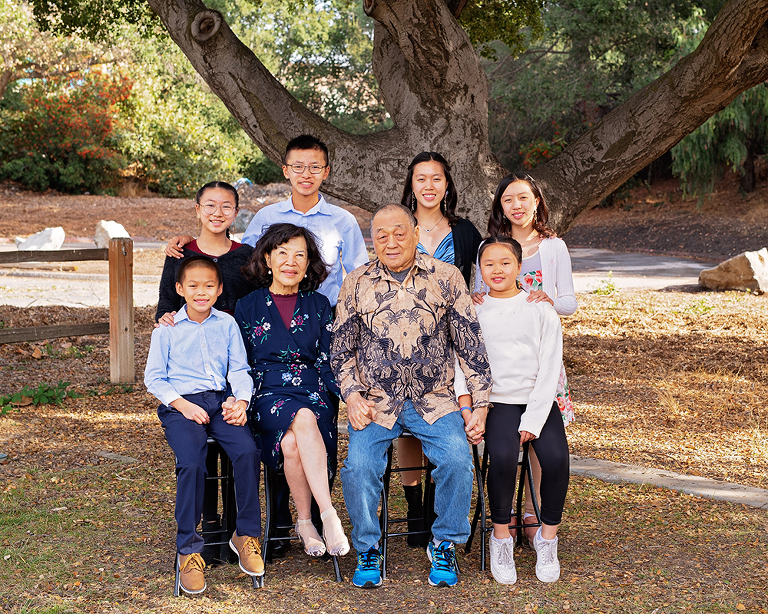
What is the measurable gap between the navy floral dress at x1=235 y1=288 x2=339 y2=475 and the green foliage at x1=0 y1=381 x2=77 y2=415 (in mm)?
3385

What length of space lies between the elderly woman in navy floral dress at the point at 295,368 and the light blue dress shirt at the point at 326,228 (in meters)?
0.23

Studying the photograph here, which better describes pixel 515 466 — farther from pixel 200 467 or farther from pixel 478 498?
pixel 200 467

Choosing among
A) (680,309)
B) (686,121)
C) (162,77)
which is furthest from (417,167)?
(162,77)

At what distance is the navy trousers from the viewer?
3387mm

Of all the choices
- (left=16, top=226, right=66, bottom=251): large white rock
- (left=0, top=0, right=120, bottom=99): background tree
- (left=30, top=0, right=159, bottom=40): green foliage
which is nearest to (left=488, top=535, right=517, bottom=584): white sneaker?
(left=30, top=0, right=159, bottom=40): green foliage

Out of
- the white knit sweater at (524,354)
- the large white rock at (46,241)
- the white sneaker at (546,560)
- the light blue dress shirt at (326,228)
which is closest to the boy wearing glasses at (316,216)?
the light blue dress shirt at (326,228)

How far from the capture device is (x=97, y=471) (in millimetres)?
4945

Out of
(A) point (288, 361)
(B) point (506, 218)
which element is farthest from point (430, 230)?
(A) point (288, 361)

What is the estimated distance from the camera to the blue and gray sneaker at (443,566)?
3.42 m

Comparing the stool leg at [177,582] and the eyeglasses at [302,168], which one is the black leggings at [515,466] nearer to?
the stool leg at [177,582]

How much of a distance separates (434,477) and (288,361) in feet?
2.69

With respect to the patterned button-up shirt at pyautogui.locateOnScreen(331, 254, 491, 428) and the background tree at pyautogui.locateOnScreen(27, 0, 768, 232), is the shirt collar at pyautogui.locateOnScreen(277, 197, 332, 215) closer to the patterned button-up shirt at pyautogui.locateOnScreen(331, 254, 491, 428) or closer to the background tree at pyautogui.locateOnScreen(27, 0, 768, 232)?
the patterned button-up shirt at pyautogui.locateOnScreen(331, 254, 491, 428)

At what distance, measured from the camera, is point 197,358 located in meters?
3.63

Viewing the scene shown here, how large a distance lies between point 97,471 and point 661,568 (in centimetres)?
317
